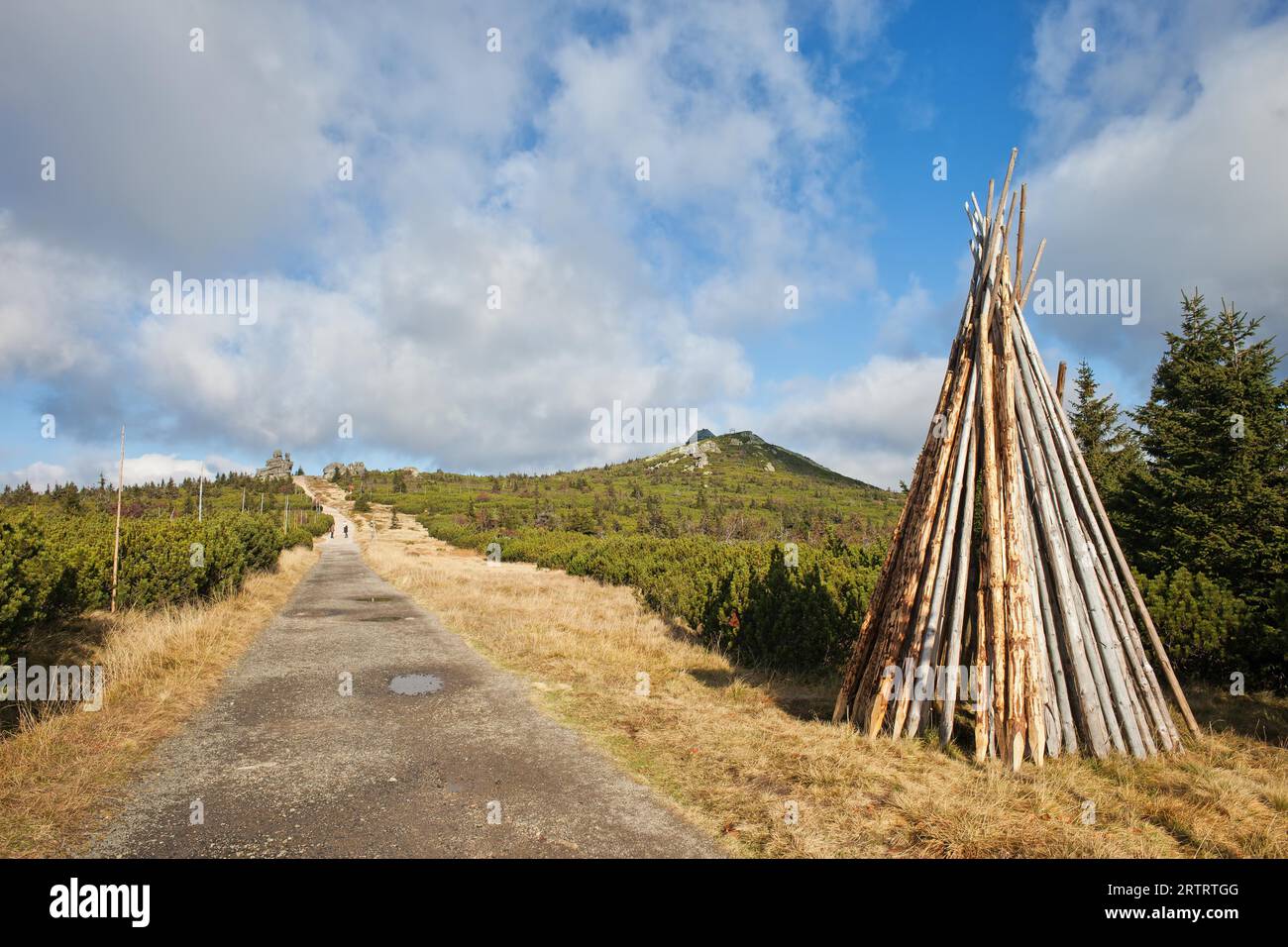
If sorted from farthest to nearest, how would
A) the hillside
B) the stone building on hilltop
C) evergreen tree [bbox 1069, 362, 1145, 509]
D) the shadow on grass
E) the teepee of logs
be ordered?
the stone building on hilltop
the hillside
evergreen tree [bbox 1069, 362, 1145, 509]
the shadow on grass
the teepee of logs

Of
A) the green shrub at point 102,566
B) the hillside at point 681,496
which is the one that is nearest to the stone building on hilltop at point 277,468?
the hillside at point 681,496

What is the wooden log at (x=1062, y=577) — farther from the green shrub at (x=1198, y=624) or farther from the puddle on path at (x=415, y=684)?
the puddle on path at (x=415, y=684)

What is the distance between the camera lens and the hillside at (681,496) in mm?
53781

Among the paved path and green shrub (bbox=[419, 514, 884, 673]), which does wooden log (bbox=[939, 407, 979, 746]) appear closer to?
the paved path

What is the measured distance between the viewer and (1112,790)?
4.88m

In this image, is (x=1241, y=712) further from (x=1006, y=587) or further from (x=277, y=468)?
(x=277, y=468)

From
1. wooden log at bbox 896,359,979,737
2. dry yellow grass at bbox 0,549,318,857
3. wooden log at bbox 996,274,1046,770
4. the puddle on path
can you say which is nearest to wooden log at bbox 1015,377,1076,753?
wooden log at bbox 996,274,1046,770

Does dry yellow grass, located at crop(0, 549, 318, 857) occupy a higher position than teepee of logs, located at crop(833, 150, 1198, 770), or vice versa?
teepee of logs, located at crop(833, 150, 1198, 770)

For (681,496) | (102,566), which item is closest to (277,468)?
(681,496)

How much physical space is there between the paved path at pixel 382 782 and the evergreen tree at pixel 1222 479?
9880mm

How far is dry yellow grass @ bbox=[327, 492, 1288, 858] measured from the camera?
13.4 ft

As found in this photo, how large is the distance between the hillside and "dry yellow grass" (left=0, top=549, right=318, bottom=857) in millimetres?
33347

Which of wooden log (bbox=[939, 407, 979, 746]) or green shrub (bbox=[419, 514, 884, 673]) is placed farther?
green shrub (bbox=[419, 514, 884, 673])
